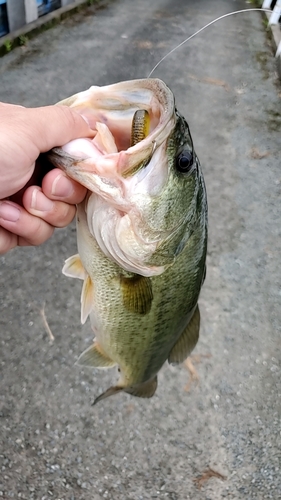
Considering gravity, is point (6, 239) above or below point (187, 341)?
above

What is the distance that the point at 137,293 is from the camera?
1422 mm

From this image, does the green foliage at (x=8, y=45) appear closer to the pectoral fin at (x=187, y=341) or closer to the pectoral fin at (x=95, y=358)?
the pectoral fin at (x=95, y=358)

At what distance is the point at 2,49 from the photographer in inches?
229

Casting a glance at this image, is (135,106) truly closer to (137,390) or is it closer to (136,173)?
(136,173)

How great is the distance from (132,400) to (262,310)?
118cm

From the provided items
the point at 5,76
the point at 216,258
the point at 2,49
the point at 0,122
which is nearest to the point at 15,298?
the point at 216,258

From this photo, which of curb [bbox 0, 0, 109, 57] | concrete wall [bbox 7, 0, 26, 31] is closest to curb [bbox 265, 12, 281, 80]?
curb [bbox 0, 0, 109, 57]

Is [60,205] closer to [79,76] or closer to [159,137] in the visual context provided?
[159,137]

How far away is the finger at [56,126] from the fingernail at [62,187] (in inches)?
3.4

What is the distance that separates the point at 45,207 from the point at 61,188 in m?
0.14

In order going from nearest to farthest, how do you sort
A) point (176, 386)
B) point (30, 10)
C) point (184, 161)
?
point (184, 161)
point (176, 386)
point (30, 10)

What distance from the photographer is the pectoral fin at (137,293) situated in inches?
55.5

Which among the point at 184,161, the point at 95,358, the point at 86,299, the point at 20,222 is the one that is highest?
the point at 184,161

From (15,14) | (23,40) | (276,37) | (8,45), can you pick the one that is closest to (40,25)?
(15,14)
